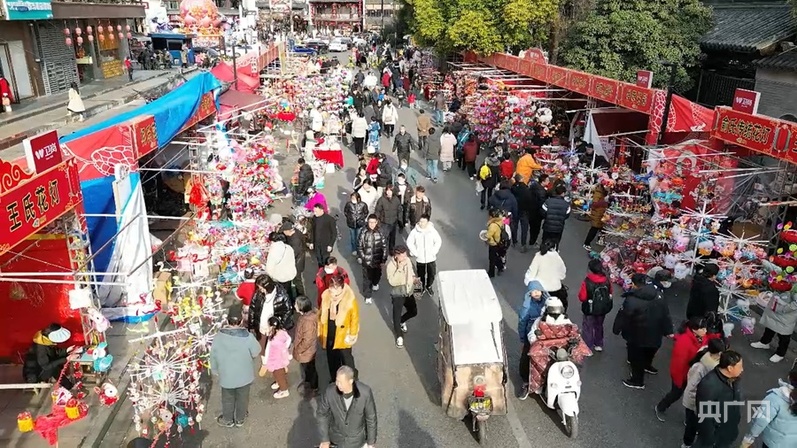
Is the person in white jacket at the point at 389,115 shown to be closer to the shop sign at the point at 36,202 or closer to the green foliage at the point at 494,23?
the green foliage at the point at 494,23

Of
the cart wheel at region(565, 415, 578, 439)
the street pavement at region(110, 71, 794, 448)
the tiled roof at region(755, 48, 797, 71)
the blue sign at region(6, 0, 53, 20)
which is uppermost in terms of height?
the blue sign at region(6, 0, 53, 20)

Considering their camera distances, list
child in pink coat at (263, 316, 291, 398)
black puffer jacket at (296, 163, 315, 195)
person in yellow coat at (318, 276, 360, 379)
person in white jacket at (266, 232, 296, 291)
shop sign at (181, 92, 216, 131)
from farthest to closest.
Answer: black puffer jacket at (296, 163, 315, 195), shop sign at (181, 92, 216, 131), person in white jacket at (266, 232, 296, 291), child in pink coat at (263, 316, 291, 398), person in yellow coat at (318, 276, 360, 379)

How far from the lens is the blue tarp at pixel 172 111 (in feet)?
33.9

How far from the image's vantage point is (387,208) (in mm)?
10664

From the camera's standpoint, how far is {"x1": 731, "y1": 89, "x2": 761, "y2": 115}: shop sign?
9.84 metres

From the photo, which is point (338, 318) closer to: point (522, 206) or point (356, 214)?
point (356, 214)

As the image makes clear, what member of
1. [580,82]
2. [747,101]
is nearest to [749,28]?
[580,82]

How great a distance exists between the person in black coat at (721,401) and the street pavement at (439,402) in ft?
2.92

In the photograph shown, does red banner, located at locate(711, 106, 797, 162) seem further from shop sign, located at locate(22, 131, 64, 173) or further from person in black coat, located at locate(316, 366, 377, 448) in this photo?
shop sign, located at locate(22, 131, 64, 173)

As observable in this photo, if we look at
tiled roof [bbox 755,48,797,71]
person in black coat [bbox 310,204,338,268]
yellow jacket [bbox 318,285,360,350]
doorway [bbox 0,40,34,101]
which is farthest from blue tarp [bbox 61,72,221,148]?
tiled roof [bbox 755,48,797,71]

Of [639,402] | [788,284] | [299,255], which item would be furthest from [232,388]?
[788,284]

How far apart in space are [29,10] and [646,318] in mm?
22692

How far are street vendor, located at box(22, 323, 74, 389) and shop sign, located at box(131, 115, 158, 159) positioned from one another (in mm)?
2995

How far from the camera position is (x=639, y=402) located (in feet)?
23.2
